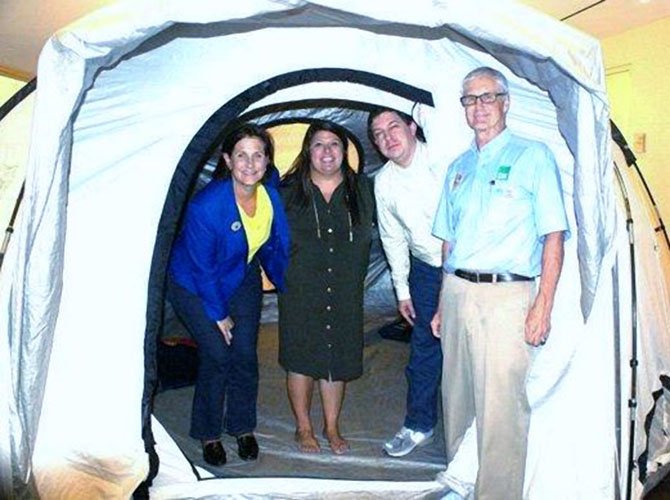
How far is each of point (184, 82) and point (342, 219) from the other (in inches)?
25.2

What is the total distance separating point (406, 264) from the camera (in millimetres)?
2291

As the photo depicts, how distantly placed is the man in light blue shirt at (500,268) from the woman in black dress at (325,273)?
47 centimetres

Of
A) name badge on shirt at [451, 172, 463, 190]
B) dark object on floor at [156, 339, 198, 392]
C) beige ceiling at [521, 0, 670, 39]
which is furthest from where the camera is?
beige ceiling at [521, 0, 670, 39]

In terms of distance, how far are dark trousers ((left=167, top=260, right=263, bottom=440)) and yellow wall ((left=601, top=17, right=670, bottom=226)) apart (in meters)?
3.48

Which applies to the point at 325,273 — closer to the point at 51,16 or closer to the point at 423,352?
the point at 423,352

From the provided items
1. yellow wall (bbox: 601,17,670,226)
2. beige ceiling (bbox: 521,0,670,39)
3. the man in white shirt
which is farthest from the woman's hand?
yellow wall (bbox: 601,17,670,226)

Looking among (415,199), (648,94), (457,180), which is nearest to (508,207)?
(457,180)

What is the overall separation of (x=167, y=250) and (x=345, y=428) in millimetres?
963

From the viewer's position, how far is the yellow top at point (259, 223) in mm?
2160

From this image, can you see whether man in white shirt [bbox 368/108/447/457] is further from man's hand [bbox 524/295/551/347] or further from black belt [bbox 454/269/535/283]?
man's hand [bbox 524/295/551/347]

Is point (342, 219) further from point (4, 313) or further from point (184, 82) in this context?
point (4, 313)

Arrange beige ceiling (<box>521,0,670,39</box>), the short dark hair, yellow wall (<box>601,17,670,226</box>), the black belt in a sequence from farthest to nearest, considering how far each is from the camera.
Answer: yellow wall (<box>601,17,670,226</box>), beige ceiling (<box>521,0,670,39</box>), the short dark hair, the black belt

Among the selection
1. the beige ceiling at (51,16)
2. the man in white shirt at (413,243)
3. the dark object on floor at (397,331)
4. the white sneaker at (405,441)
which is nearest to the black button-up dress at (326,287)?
the man in white shirt at (413,243)

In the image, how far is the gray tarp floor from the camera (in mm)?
2166
